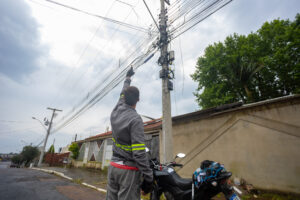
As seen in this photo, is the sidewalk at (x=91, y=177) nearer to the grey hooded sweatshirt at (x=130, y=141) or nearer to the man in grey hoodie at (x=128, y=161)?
the man in grey hoodie at (x=128, y=161)

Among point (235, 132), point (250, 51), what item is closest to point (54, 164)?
point (235, 132)

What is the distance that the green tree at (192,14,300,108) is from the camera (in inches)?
505

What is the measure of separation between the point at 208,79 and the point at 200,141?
1148 cm

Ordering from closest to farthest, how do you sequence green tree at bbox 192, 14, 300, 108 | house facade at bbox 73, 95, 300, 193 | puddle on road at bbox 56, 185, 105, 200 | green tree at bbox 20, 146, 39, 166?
1. house facade at bbox 73, 95, 300, 193
2. puddle on road at bbox 56, 185, 105, 200
3. green tree at bbox 192, 14, 300, 108
4. green tree at bbox 20, 146, 39, 166

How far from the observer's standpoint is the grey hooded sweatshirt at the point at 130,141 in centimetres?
164

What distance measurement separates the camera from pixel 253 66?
13578 mm

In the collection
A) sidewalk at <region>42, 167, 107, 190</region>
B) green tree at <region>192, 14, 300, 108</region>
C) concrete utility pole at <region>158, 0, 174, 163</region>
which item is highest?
green tree at <region>192, 14, 300, 108</region>

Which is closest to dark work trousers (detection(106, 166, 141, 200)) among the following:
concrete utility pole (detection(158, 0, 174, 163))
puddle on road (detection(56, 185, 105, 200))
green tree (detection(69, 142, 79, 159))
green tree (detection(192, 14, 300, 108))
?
concrete utility pole (detection(158, 0, 174, 163))

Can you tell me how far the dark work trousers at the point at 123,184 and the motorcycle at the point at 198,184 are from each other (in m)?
0.79

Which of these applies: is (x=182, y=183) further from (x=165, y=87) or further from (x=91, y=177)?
(x=91, y=177)

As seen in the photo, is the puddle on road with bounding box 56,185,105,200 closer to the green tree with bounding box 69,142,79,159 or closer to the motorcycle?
the motorcycle

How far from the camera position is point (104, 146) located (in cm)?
1368

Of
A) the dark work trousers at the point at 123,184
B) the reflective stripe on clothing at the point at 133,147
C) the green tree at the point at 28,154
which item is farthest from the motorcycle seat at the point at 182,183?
the green tree at the point at 28,154

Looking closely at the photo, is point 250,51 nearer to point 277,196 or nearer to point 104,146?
point 277,196
